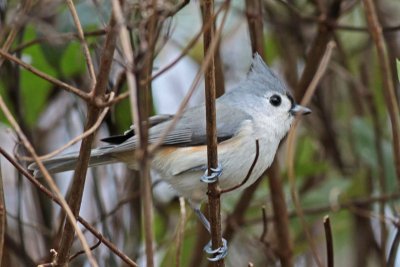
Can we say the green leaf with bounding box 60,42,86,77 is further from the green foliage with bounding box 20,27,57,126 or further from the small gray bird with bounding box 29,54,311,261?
the small gray bird with bounding box 29,54,311,261

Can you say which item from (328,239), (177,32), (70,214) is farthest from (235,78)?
(70,214)

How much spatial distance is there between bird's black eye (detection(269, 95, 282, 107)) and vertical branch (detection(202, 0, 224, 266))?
762 mm

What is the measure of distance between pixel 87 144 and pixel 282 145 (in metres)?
1.83

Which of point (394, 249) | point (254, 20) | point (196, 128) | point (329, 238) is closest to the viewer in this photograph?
point (329, 238)

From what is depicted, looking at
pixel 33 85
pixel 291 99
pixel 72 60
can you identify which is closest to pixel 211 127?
pixel 291 99

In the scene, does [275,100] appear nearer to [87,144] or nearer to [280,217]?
[280,217]

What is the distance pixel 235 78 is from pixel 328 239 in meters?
1.88

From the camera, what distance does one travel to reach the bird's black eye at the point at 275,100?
8.34ft

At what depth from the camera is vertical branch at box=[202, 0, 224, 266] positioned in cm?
158

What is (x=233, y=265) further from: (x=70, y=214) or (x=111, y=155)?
(x=70, y=214)

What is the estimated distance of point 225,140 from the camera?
2412 millimetres

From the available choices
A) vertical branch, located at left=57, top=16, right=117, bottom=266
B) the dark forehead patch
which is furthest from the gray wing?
vertical branch, located at left=57, top=16, right=117, bottom=266

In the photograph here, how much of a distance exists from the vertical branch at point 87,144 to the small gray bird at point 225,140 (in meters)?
0.68

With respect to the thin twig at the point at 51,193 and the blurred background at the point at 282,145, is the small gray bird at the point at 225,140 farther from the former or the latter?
the thin twig at the point at 51,193
